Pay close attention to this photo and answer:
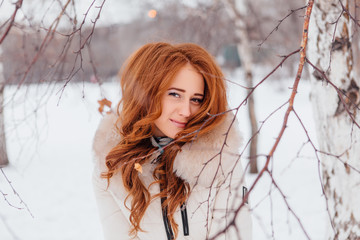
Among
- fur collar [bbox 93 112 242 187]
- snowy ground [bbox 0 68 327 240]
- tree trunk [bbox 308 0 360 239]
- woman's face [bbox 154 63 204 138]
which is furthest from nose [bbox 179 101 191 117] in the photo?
tree trunk [bbox 308 0 360 239]

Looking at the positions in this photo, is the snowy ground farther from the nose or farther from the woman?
the nose

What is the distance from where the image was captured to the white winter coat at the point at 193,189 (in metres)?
1.36

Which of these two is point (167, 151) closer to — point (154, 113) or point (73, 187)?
point (154, 113)

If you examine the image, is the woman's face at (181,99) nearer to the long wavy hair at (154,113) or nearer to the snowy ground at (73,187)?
the long wavy hair at (154,113)

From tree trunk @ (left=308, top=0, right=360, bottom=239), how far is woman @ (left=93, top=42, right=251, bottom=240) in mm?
617

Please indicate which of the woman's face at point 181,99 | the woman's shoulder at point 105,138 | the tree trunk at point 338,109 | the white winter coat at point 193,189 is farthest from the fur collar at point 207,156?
the tree trunk at point 338,109

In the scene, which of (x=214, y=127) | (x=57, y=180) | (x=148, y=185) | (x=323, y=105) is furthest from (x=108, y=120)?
(x=57, y=180)

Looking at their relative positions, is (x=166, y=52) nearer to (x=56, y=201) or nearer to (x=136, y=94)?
(x=136, y=94)

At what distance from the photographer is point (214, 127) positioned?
1.38 metres

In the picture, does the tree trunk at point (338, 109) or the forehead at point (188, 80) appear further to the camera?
the tree trunk at point (338, 109)

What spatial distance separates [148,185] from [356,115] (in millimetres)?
1061

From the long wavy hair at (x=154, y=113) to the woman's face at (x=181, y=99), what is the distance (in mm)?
23

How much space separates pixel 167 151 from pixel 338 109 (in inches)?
36.2

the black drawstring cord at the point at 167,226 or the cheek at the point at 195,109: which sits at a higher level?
the cheek at the point at 195,109
